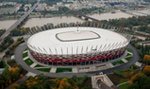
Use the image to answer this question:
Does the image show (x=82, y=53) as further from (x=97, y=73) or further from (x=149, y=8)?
(x=149, y=8)

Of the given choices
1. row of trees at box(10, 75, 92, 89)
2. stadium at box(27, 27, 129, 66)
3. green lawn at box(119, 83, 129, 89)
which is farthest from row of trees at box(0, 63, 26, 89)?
green lawn at box(119, 83, 129, 89)

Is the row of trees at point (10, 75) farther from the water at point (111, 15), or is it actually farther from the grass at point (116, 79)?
the water at point (111, 15)

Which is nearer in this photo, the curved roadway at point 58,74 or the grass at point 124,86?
the grass at point 124,86

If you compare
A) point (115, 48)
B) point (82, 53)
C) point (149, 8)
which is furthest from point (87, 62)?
point (149, 8)

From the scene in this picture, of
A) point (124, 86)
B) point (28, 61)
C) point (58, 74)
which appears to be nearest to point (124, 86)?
point (124, 86)

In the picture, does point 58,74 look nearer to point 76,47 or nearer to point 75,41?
point 76,47

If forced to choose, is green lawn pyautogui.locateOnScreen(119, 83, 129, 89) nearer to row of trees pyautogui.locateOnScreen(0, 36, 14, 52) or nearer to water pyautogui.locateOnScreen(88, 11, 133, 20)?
row of trees pyautogui.locateOnScreen(0, 36, 14, 52)

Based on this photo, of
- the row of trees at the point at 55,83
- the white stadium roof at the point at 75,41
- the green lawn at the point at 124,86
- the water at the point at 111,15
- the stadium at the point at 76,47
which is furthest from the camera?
the water at the point at 111,15

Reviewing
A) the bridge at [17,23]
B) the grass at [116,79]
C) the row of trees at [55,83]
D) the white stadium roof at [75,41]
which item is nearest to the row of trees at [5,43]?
the bridge at [17,23]

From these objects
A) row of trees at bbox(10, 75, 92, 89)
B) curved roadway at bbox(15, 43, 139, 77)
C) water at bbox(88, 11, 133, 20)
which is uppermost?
row of trees at bbox(10, 75, 92, 89)
